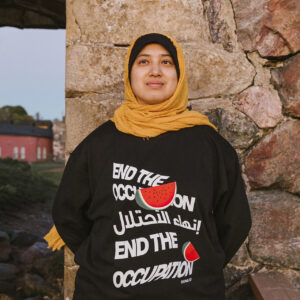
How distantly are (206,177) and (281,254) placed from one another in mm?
686

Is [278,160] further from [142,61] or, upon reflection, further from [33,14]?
[33,14]

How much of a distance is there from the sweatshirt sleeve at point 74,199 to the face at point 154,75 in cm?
34

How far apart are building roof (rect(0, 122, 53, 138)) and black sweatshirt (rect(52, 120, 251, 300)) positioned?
2547cm

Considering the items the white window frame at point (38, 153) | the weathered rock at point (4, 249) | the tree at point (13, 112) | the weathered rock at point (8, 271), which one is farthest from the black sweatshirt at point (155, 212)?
the tree at point (13, 112)

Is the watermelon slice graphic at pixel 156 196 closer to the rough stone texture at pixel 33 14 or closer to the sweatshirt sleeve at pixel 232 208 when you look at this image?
the sweatshirt sleeve at pixel 232 208

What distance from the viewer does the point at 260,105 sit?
1.64 metres

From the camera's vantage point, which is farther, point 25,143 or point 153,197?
point 25,143

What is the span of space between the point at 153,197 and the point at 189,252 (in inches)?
9.5

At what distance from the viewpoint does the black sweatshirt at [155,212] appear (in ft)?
3.80

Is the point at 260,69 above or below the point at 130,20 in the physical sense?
below

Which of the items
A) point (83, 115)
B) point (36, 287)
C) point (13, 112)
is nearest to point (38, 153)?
point (13, 112)

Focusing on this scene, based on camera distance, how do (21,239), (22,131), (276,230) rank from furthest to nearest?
(22,131) < (21,239) < (276,230)

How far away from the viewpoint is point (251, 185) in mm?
1636

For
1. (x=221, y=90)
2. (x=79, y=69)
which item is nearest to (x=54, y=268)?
(x=79, y=69)
